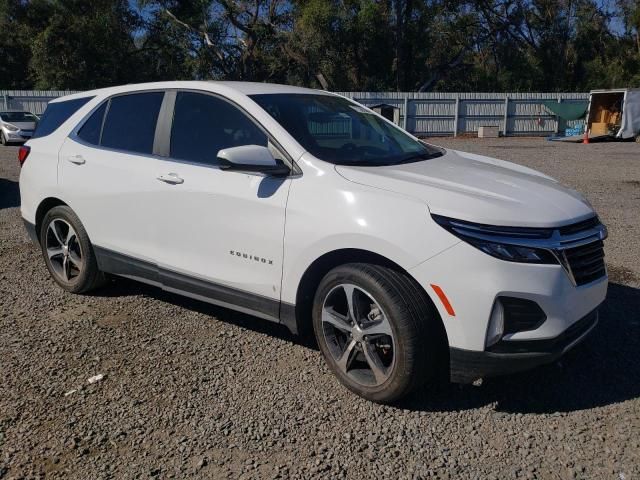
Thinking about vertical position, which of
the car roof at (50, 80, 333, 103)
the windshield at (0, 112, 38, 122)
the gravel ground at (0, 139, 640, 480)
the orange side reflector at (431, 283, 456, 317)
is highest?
the car roof at (50, 80, 333, 103)

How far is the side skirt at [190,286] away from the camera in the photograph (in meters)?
3.67

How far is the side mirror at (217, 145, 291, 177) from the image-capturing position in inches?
133

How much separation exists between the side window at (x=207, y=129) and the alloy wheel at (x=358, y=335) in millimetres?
1107

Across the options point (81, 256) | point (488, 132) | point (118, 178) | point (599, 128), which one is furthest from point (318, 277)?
point (488, 132)

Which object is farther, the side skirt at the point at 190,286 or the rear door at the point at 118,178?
the rear door at the point at 118,178

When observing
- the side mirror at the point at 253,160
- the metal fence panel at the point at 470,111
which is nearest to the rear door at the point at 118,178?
the side mirror at the point at 253,160

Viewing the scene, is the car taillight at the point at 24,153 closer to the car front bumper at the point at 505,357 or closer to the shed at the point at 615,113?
the car front bumper at the point at 505,357

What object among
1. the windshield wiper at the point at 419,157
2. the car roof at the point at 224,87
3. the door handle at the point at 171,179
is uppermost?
the car roof at the point at 224,87

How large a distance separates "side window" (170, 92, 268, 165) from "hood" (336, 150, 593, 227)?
76 centimetres

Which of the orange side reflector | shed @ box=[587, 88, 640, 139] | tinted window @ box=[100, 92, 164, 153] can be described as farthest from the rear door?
shed @ box=[587, 88, 640, 139]

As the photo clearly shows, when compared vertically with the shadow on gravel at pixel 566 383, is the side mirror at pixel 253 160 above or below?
above

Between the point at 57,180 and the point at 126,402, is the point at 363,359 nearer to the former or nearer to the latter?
the point at 126,402

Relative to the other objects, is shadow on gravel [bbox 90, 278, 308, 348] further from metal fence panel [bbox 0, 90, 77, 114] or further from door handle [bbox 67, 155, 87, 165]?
metal fence panel [bbox 0, 90, 77, 114]

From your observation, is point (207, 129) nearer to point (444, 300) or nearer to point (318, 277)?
point (318, 277)
